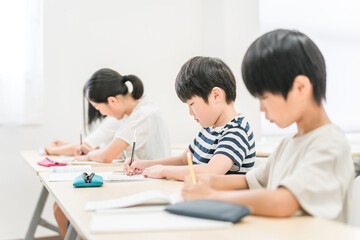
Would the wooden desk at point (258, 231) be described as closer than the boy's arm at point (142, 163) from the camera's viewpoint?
Yes

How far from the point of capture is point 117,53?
3.37 metres

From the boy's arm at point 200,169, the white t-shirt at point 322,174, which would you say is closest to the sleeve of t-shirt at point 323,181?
the white t-shirt at point 322,174

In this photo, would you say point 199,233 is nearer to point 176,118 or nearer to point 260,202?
point 260,202

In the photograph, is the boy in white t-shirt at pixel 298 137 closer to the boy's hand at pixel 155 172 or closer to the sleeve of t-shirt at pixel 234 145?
the sleeve of t-shirt at pixel 234 145

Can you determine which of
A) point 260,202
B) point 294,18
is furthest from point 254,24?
point 260,202

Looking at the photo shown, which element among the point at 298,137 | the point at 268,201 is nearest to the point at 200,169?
the point at 298,137

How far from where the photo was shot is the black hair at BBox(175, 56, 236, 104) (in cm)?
152

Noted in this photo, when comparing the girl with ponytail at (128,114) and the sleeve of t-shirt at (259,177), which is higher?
the sleeve of t-shirt at (259,177)

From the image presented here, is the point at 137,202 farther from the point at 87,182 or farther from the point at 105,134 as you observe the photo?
the point at 105,134

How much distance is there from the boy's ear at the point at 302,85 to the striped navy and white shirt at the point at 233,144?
0.51 metres

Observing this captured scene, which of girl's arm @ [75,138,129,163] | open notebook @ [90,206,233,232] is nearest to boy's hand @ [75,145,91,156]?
girl's arm @ [75,138,129,163]

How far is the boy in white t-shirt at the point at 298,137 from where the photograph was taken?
0.82 meters

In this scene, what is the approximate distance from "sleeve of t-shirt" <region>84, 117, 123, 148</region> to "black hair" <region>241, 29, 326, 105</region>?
193cm

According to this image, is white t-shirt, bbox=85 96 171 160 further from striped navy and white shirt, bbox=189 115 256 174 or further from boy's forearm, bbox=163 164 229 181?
boy's forearm, bbox=163 164 229 181
